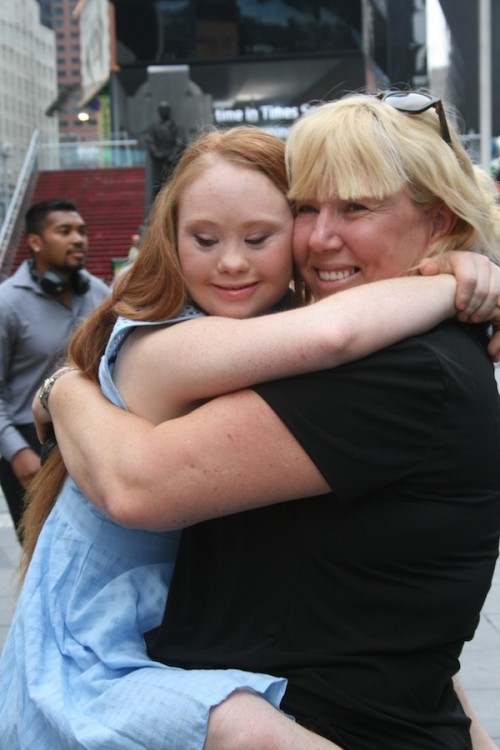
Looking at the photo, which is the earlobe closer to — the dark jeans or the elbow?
the dark jeans

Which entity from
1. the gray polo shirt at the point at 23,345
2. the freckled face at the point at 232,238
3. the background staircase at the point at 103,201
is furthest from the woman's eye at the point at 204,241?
the background staircase at the point at 103,201

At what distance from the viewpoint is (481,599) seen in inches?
69.7

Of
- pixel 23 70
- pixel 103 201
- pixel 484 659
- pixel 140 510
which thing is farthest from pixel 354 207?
pixel 23 70

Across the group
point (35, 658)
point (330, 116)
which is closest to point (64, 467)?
point (35, 658)

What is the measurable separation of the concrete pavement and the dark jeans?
1.12 feet

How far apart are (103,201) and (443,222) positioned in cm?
3359

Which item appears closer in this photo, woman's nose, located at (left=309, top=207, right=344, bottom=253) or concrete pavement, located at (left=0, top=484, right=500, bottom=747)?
woman's nose, located at (left=309, top=207, right=344, bottom=253)

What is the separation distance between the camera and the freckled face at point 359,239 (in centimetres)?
191

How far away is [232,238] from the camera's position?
192cm

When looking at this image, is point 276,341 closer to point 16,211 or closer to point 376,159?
point 376,159

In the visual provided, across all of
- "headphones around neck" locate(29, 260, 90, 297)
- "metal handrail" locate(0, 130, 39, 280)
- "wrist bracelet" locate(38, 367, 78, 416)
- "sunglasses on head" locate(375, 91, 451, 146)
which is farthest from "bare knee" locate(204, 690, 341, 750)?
"metal handrail" locate(0, 130, 39, 280)

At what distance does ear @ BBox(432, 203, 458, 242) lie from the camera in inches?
76.9

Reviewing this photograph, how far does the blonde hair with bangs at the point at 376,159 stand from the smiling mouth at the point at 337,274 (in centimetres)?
14

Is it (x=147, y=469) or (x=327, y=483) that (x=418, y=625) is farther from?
(x=147, y=469)
